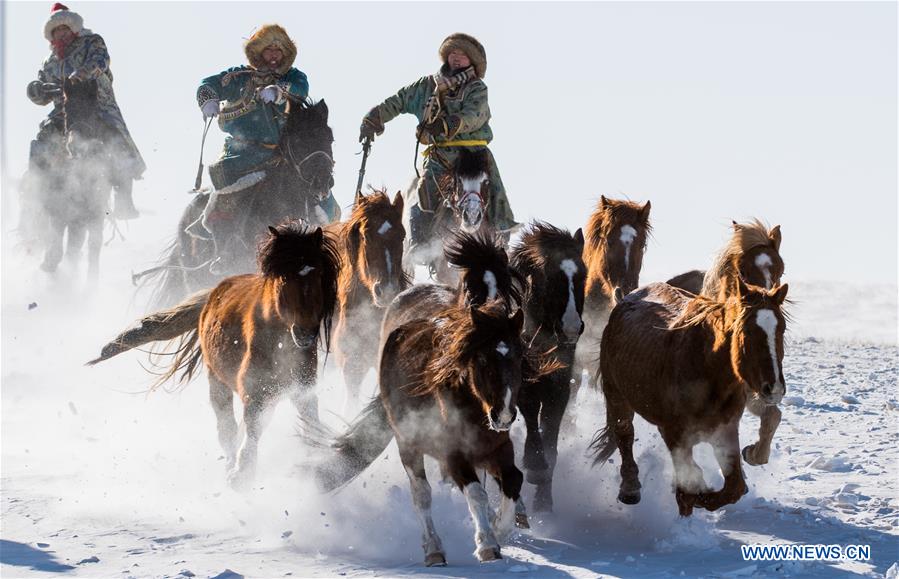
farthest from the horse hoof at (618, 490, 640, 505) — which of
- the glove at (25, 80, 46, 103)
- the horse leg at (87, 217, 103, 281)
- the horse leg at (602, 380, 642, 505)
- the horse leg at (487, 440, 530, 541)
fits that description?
the horse leg at (87, 217, 103, 281)

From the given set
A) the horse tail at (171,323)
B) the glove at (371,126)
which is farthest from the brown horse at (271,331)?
the glove at (371,126)

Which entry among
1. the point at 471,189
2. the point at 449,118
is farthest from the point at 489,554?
the point at 449,118

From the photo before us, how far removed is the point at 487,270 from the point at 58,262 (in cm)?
1214

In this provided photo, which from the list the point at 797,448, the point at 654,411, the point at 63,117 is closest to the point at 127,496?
the point at 654,411

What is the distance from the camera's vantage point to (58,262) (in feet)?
64.7

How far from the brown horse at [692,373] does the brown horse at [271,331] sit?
1.82 metres

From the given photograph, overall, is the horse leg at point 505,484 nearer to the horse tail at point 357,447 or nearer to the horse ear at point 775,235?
the horse tail at point 357,447

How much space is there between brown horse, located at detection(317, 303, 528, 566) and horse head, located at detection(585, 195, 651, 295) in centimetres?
268

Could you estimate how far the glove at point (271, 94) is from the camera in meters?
12.6

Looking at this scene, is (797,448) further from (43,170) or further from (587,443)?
(43,170)

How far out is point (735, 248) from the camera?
9344 mm

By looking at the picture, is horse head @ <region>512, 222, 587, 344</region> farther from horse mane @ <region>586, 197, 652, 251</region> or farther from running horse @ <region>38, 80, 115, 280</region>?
running horse @ <region>38, 80, 115, 280</region>

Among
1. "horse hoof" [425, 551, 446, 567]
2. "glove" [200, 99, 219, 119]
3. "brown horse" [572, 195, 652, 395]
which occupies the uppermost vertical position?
"glove" [200, 99, 219, 119]

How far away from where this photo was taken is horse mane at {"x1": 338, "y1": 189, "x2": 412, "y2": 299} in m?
11.1
